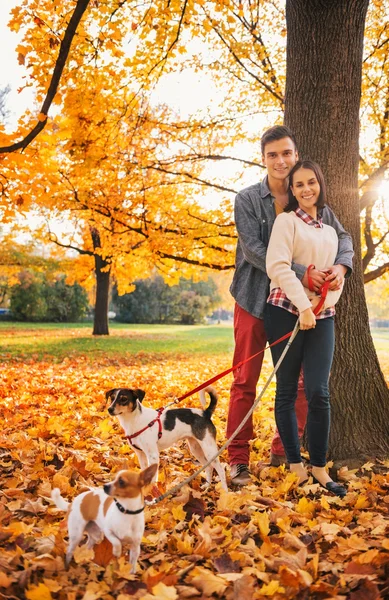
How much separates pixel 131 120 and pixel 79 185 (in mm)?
2048

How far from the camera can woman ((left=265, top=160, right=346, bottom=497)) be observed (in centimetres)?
331

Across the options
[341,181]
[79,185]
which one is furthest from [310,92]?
[79,185]

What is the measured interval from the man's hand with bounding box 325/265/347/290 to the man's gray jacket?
175 millimetres

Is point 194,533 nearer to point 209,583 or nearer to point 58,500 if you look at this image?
point 209,583

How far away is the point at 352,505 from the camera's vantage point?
10.6ft

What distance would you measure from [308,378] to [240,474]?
3.06 feet

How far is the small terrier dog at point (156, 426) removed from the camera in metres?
3.31

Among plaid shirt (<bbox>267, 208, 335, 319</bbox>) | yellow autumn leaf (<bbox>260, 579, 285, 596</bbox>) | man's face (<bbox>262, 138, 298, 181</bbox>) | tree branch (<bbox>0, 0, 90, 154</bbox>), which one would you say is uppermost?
tree branch (<bbox>0, 0, 90, 154</bbox>)

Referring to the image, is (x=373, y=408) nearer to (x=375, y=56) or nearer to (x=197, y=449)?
(x=197, y=449)

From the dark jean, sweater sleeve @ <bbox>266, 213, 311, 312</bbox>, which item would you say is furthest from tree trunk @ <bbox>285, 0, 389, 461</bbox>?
sweater sleeve @ <bbox>266, 213, 311, 312</bbox>

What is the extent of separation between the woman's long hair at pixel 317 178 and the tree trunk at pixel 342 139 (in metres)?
0.72

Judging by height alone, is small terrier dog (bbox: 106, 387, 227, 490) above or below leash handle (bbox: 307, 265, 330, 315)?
below

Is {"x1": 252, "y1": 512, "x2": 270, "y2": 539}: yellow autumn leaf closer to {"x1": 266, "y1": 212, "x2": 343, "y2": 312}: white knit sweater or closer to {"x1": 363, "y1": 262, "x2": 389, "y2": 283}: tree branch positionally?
{"x1": 266, "y1": 212, "x2": 343, "y2": 312}: white knit sweater

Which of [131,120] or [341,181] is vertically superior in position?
[131,120]
